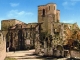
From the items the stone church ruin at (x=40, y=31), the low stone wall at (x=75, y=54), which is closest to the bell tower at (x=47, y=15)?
the stone church ruin at (x=40, y=31)

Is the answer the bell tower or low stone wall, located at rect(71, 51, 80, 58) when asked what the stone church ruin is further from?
low stone wall, located at rect(71, 51, 80, 58)

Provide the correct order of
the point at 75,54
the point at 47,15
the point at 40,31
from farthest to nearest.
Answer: the point at 47,15
the point at 40,31
the point at 75,54

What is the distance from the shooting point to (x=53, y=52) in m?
33.5

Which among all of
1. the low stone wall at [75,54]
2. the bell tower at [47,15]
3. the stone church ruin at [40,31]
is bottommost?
the low stone wall at [75,54]

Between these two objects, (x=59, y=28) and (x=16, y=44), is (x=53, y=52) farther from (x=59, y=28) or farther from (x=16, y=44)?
(x=16, y=44)

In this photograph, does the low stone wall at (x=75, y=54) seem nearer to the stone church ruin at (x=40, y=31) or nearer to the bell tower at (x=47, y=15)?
the stone church ruin at (x=40, y=31)

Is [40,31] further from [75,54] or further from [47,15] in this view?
[75,54]

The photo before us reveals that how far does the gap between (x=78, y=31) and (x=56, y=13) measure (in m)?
21.7

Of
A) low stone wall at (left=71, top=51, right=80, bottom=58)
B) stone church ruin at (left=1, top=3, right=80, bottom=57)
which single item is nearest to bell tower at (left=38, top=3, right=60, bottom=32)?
stone church ruin at (left=1, top=3, right=80, bottom=57)

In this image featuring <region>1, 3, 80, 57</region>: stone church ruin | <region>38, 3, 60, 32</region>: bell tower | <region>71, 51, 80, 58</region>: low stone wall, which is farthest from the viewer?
<region>38, 3, 60, 32</region>: bell tower

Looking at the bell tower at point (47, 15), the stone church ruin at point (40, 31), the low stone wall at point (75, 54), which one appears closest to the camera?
the low stone wall at point (75, 54)

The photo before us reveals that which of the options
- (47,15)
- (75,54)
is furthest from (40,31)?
(75,54)

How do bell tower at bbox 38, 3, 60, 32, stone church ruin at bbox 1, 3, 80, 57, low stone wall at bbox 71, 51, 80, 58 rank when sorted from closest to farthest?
low stone wall at bbox 71, 51, 80, 58, stone church ruin at bbox 1, 3, 80, 57, bell tower at bbox 38, 3, 60, 32

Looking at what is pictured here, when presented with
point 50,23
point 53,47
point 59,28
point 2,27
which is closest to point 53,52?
point 53,47
